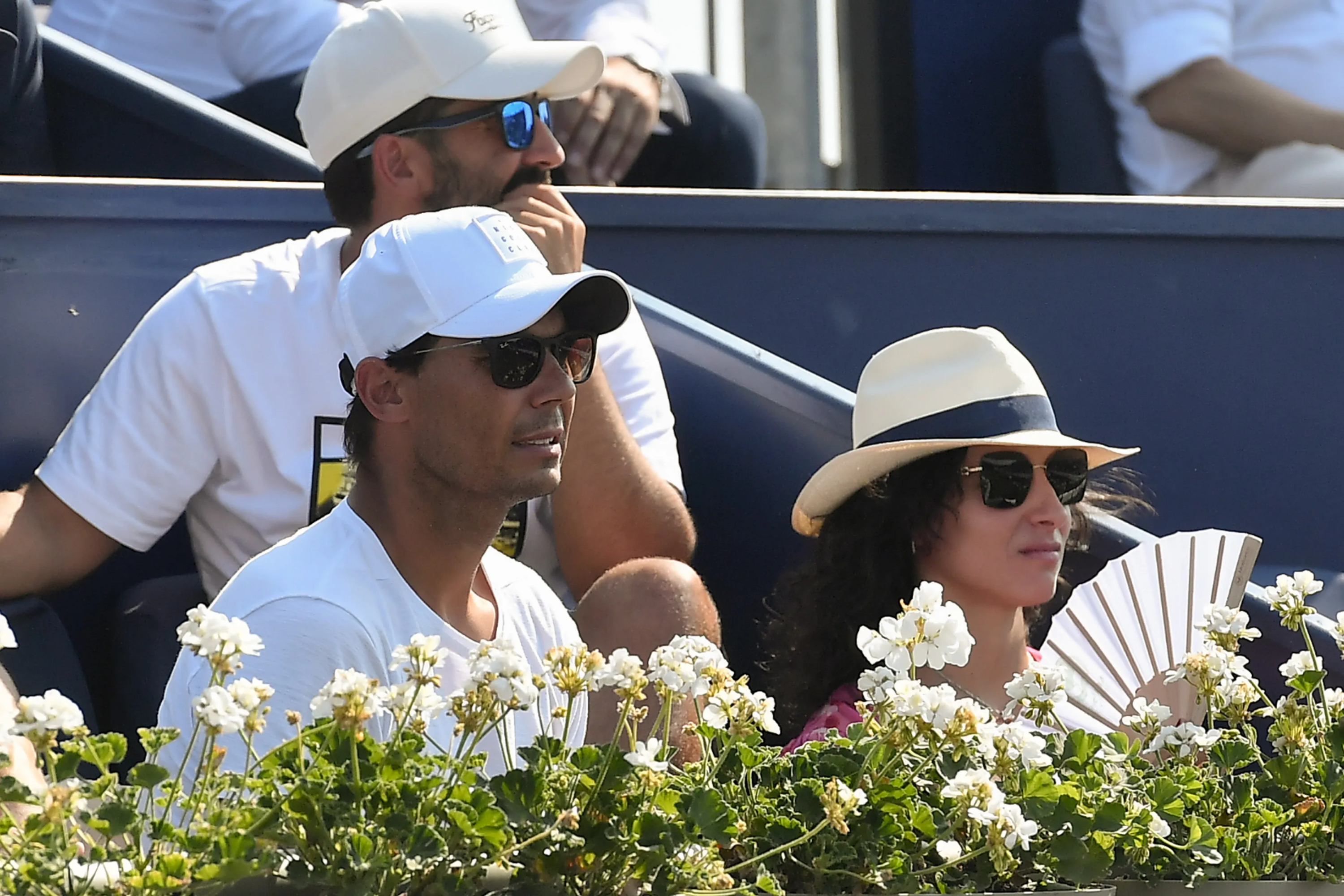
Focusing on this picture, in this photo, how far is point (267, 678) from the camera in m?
1.86

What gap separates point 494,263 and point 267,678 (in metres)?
0.57

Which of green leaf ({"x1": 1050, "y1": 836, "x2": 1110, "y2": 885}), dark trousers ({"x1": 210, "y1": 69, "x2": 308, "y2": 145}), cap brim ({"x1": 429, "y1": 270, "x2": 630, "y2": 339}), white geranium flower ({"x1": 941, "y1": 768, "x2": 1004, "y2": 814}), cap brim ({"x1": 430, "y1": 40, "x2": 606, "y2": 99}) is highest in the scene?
cap brim ({"x1": 430, "y1": 40, "x2": 606, "y2": 99})

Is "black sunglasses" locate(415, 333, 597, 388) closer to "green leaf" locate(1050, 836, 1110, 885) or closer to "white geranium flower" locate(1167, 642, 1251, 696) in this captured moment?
"white geranium flower" locate(1167, 642, 1251, 696)

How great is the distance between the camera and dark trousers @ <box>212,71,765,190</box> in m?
4.11

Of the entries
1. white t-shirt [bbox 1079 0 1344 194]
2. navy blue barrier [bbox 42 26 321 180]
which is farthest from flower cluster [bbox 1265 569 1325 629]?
white t-shirt [bbox 1079 0 1344 194]

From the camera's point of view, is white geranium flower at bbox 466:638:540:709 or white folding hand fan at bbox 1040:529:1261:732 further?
white folding hand fan at bbox 1040:529:1261:732

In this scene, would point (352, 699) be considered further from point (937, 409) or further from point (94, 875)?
point (937, 409)

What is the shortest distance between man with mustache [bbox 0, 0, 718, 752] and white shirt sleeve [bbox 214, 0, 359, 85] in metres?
0.85

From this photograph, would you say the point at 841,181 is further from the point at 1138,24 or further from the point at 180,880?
the point at 180,880

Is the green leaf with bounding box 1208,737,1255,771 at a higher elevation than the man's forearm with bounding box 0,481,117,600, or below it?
higher

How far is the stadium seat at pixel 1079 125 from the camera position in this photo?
14.4ft

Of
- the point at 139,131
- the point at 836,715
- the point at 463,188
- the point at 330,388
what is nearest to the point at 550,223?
the point at 463,188

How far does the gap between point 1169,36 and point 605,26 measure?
114cm

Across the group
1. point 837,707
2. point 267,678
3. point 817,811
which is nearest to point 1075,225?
point 837,707
